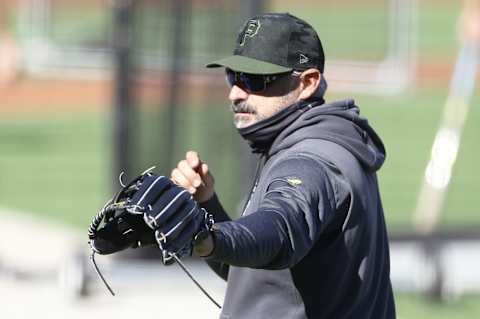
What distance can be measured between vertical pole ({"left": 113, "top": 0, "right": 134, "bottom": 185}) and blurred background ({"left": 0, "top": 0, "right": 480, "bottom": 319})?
1 centimetres

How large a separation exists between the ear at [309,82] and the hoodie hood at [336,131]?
0.15 feet

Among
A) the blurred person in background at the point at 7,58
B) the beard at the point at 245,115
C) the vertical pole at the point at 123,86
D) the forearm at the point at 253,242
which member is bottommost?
the blurred person in background at the point at 7,58

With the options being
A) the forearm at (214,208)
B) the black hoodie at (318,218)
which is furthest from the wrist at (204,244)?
the forearm at (214,208)

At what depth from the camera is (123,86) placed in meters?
9.15

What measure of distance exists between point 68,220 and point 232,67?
9.11m

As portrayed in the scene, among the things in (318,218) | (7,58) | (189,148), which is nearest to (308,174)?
(318,218)

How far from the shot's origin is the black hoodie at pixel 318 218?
3105 millimetres

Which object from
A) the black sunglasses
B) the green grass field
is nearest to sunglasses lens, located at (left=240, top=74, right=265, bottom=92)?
the black sunglasses

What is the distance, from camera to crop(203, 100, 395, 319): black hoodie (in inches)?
122

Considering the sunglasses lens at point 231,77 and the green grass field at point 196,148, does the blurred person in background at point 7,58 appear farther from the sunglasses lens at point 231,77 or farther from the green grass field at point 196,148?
the sunglasses lens at point 231,77

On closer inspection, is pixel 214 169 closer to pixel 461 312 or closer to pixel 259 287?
pixel 461 312

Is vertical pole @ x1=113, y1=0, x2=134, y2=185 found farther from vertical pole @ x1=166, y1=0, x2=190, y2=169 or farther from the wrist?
the wrist

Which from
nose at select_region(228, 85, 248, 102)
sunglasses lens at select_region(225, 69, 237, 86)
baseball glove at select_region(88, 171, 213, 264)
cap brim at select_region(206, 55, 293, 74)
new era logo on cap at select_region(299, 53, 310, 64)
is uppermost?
new era logo on cap at select_region(299, 53, 310, 64)

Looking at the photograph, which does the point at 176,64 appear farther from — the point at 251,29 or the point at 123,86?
the point at 251,29
